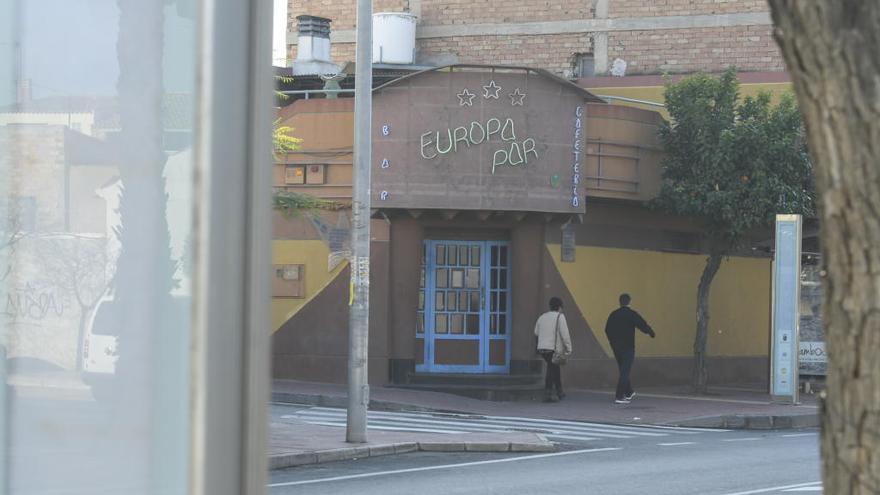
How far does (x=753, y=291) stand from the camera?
2697 centimetres

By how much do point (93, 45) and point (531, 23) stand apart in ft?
90.4

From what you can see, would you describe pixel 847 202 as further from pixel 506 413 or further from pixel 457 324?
pixel 457 324

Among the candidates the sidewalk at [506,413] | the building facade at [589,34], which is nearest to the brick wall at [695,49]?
the building facade at [589,34]

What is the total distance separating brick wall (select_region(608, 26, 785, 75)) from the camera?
2859 cm

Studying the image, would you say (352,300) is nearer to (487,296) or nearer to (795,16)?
(487,296)

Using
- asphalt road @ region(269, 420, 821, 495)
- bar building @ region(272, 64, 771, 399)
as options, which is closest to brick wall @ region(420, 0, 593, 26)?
bar building @ region(272, 64, 771, 399)

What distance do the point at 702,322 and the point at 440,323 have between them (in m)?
4.63

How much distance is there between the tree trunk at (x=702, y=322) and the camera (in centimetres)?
2281

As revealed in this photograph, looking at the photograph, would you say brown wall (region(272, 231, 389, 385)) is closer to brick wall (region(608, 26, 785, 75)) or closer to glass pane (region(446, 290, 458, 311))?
glass pane (region(446, 290, 458, 311))

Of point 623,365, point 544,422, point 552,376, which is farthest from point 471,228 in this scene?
point 544,422

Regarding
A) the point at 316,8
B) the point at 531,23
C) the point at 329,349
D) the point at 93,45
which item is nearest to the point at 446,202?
the point at 329,349

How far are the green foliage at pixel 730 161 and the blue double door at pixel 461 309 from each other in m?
3.43

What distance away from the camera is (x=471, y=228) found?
23.1 m

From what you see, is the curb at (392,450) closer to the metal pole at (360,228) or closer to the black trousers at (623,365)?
the metal pole at (360,228)
